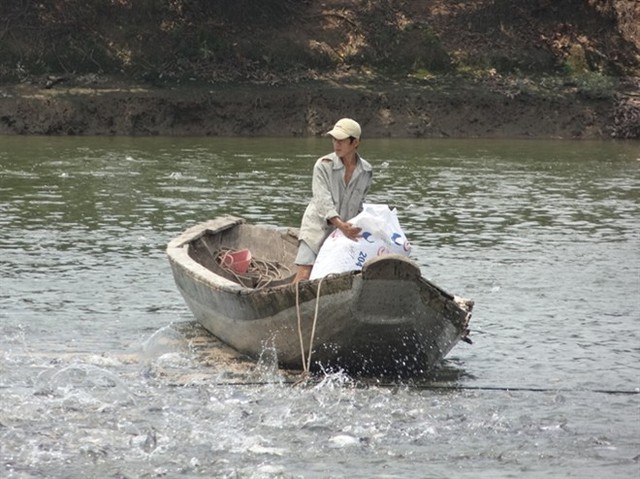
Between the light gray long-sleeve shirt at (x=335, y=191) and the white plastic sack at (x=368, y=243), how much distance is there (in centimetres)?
34

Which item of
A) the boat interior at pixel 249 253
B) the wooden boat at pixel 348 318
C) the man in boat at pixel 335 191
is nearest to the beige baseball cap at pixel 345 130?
the man in boat at pixel 335 191

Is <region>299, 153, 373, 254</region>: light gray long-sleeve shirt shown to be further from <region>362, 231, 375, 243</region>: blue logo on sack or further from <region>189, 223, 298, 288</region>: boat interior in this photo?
<region>189, 223, 298, 288</region>: boat interior

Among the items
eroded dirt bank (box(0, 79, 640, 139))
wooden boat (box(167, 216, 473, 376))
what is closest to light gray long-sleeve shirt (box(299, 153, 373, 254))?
wooden boat (box(167, 216, 473, 376))

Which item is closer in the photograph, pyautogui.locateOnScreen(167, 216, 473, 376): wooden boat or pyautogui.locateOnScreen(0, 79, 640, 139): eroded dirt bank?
pyautogui.locateOnScreen(167, 216, 473, 376): wooden boat

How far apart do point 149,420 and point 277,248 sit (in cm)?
451

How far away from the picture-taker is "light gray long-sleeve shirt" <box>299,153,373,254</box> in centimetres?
1120

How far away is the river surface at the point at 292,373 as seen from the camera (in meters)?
8.79

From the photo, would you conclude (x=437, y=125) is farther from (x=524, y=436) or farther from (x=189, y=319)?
(x=524, y=436)

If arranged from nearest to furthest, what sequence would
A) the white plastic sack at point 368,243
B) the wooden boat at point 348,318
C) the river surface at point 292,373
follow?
1. the river surface at point 292,373
2. the wooden boat at point 348,318
3. the white plastic sack at point 368,243

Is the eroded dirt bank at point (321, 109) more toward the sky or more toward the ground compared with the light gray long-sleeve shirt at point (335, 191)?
more toward the ground

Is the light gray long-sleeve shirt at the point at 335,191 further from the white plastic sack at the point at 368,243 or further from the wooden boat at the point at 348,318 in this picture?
the wooden boat at the point at 348,318

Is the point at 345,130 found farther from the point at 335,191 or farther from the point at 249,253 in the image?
the point at 249,253

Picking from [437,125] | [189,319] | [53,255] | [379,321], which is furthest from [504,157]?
[379,321]

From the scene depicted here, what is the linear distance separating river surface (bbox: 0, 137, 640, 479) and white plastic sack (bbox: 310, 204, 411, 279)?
2.91ft
